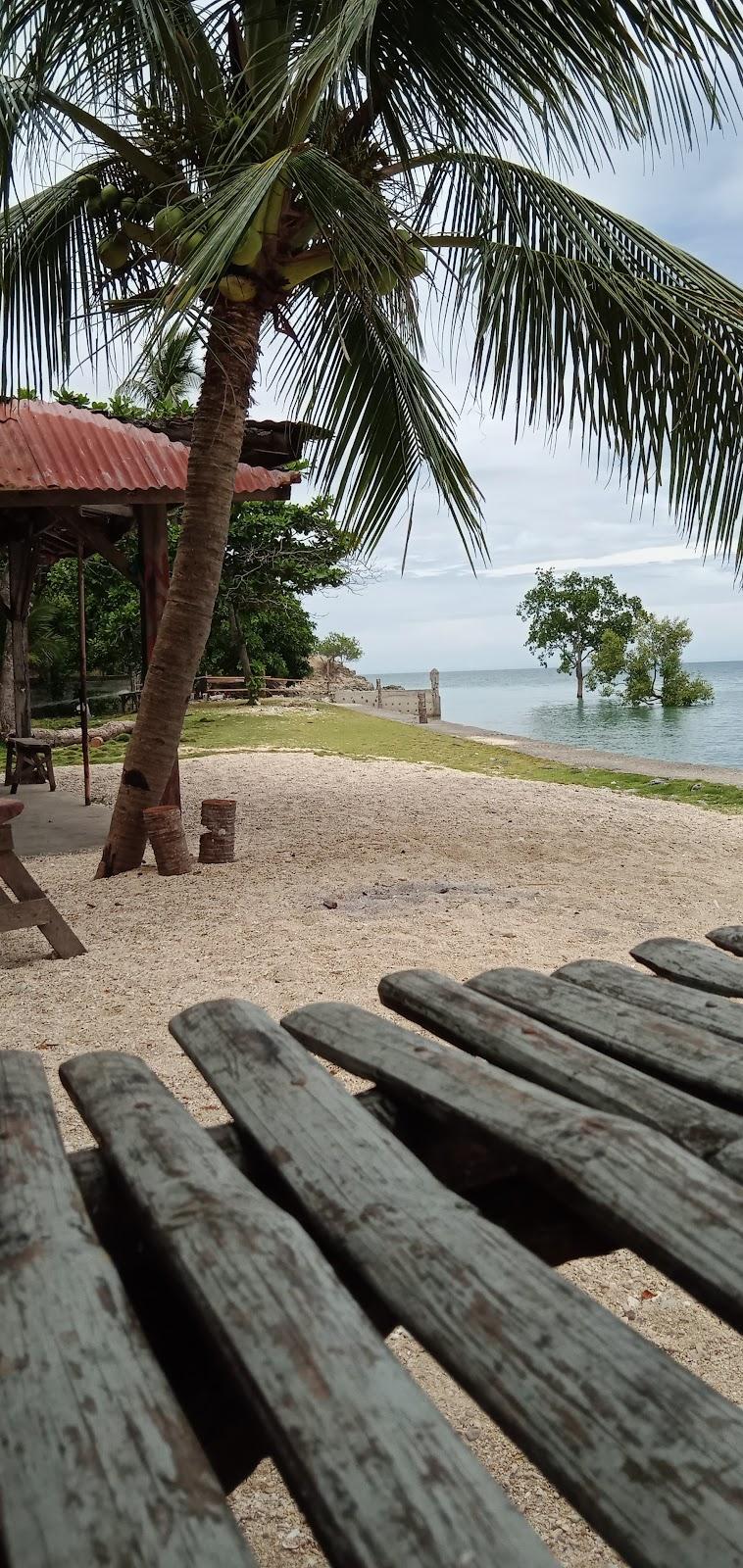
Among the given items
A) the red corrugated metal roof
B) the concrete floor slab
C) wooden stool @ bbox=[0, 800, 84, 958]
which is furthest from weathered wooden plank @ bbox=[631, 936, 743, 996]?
the red corrugated metal roof

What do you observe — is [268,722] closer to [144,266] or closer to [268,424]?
[268,424]

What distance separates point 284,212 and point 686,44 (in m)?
2.35

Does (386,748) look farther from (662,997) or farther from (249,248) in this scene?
(662,997)

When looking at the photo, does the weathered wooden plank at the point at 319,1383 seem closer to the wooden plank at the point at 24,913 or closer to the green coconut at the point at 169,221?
the wooden plank at the point at 24,913

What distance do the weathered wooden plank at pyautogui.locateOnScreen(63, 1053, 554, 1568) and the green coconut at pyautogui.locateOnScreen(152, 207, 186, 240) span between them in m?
5.12

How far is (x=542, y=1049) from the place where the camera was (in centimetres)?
134

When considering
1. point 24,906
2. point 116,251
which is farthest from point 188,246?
point 24,906

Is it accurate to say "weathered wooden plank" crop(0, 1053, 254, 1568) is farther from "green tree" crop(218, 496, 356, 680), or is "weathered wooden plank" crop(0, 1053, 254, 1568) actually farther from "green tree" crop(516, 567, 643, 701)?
"green tree" crop(516, 567, 643, 701)

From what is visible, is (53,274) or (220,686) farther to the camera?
(220,686)

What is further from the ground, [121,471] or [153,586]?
[121,471]

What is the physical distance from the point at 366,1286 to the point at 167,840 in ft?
18.5

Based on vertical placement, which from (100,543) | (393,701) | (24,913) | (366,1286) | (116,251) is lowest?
(24,913)

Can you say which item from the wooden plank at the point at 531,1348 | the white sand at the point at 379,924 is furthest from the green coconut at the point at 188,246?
the wooden plank at the point at 531,1348

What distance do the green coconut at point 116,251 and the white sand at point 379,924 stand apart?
3850 mm
